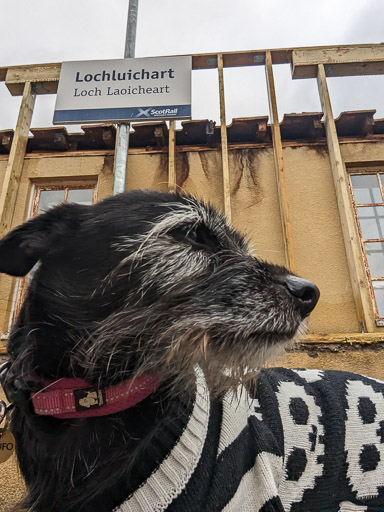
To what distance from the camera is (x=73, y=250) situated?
1503mm

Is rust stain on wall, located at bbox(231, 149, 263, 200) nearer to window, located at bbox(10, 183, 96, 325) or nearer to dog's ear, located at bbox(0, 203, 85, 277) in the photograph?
window, located at bbox(10, 183, 96, 325)

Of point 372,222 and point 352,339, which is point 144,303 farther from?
point 372,222

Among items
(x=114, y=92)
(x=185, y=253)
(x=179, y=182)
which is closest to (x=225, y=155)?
(x=179, y=182)

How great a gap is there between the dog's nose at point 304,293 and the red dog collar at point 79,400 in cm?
67

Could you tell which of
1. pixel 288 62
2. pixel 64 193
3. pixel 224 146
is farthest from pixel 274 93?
pixel 64 193

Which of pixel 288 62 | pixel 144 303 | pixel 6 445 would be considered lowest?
pixel 6 445

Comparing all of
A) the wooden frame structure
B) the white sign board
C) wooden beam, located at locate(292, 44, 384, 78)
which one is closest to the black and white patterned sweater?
the wooden frame structure

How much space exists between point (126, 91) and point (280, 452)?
4.52 m

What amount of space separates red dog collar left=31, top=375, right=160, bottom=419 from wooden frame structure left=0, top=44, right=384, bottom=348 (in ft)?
10.3

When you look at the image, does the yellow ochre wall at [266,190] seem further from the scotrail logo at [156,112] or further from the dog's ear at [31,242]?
the dog's ear at [31,242]

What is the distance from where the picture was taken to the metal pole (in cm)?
416

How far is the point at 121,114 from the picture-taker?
4.55 m

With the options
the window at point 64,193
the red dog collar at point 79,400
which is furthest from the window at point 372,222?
the red dog collar at point 79,400

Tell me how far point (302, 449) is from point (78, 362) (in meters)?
A: 1.03
